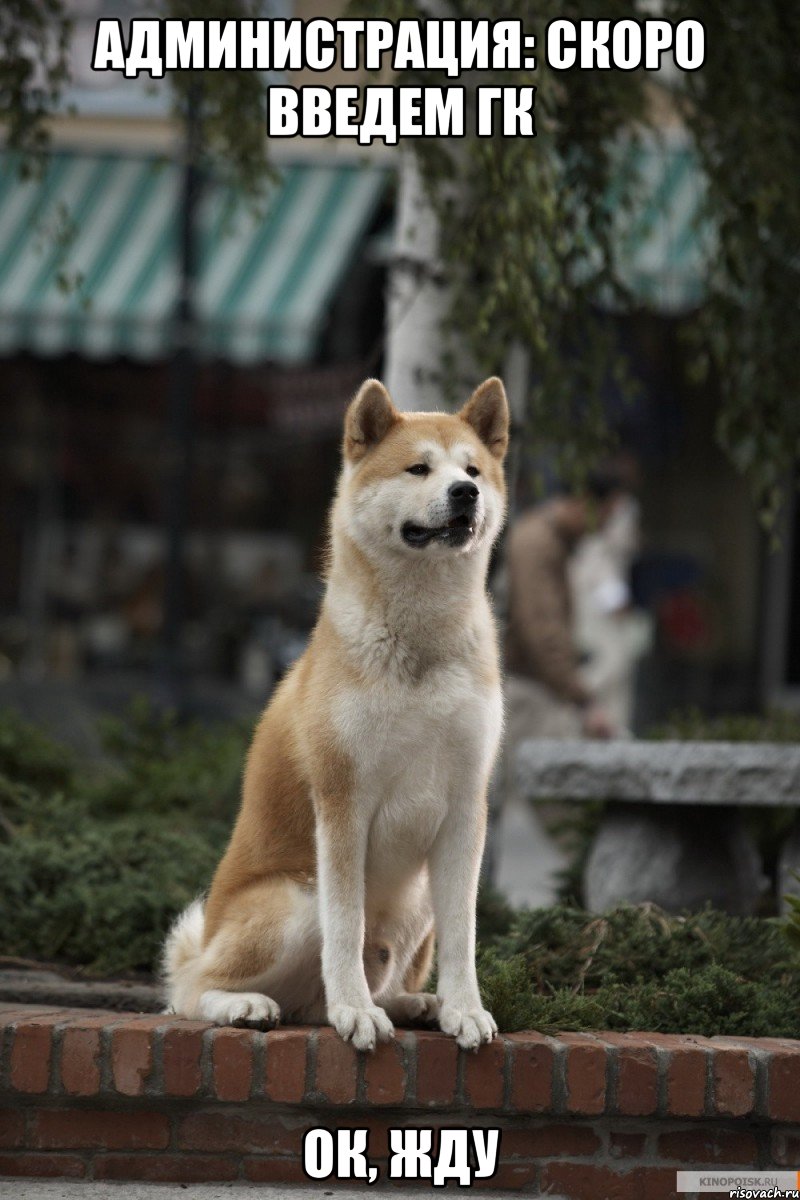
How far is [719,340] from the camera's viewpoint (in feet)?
17.7

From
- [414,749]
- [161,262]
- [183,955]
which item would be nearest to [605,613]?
[161,262]

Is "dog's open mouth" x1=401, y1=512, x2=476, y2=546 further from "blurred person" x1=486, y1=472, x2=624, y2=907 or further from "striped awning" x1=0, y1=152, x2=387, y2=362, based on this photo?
"striped awning" x1=0, y1=152, x2=387, y2=362

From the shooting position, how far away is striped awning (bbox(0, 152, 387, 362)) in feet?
38.3

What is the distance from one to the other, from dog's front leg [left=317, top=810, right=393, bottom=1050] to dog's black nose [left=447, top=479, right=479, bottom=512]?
71cm

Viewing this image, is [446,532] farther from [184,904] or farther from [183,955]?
[184,904]

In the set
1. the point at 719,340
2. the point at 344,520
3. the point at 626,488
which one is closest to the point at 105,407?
the point at 626,488

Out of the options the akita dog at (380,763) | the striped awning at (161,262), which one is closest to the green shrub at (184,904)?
the akita dog at (380,763)

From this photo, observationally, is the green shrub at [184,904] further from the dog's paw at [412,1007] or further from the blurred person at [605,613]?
the blurred person at [605,613]

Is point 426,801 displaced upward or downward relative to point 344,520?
downward

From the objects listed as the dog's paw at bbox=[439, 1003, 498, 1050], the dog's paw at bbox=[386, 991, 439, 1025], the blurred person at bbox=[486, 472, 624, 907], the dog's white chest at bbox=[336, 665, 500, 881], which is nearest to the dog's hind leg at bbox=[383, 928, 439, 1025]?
the dog's paw at bbox=[386, 991, 439, 1025]

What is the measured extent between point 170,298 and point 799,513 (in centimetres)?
563

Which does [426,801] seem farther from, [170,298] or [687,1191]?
[170,298]

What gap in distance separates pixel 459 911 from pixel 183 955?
806mm

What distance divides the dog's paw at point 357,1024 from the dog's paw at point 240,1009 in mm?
178
